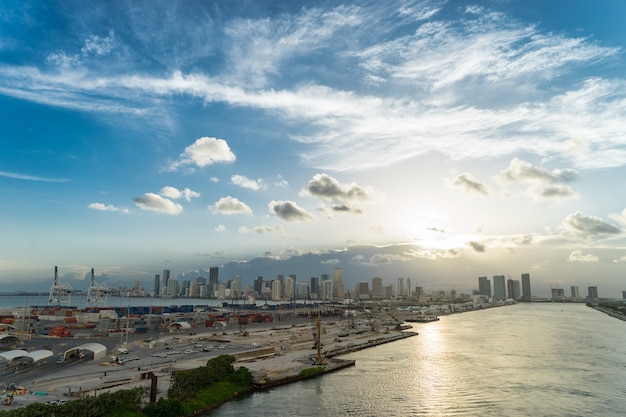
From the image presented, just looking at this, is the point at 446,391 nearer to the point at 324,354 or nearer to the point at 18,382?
the point at 324,354

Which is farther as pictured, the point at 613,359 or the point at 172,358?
the point at 613,359

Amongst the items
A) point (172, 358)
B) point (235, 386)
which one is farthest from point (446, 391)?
point (172, 358)

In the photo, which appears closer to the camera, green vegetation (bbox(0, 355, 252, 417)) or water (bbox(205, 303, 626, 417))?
green vegetation (bbox(0, 355, 252, 417))

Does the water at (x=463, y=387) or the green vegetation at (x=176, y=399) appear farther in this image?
the water at (x=463, y=387)

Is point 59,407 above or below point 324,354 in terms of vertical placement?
above

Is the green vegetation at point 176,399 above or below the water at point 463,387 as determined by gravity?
above
